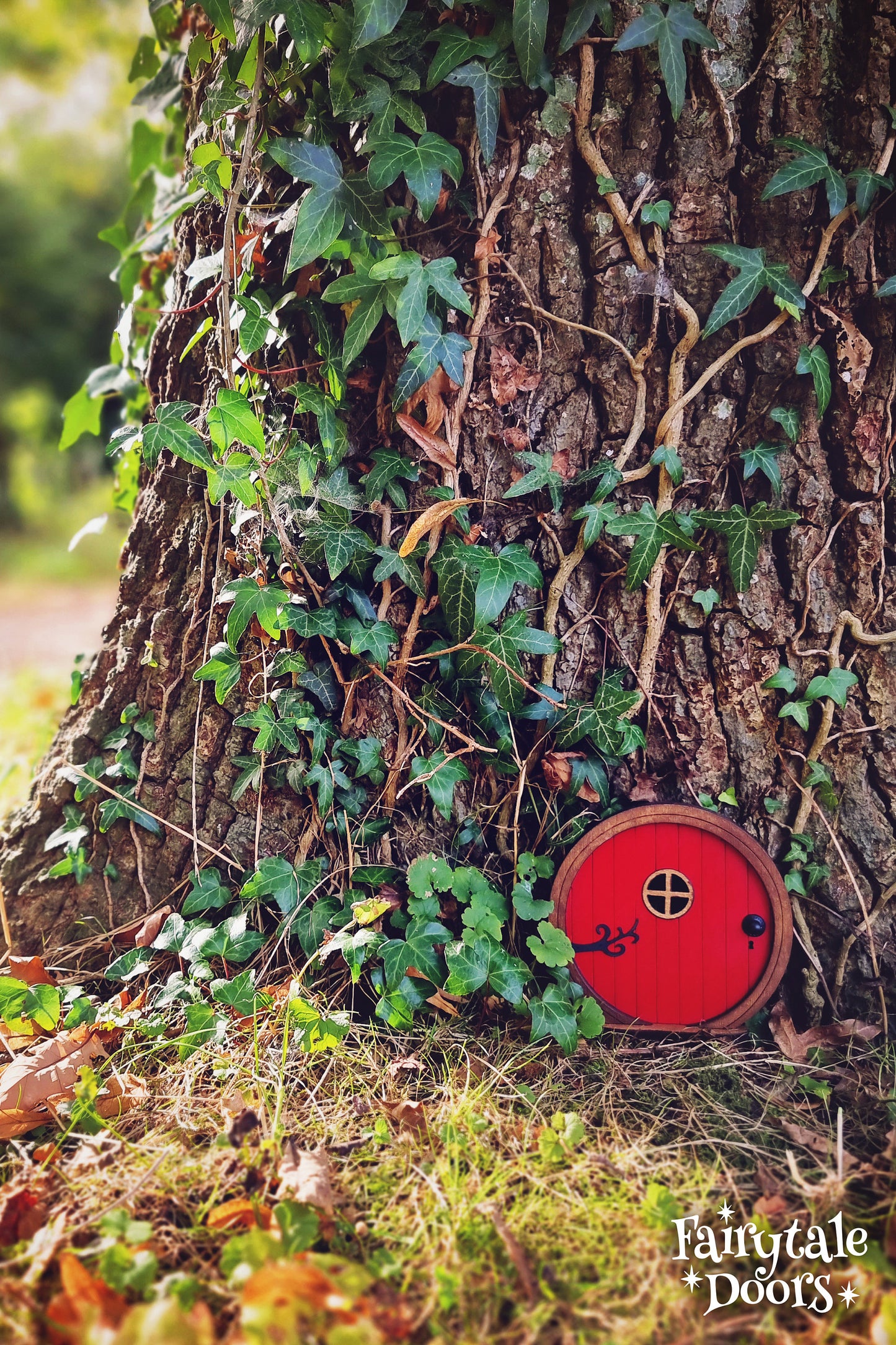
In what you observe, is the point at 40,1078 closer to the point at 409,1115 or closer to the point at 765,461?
the point at 409,1115

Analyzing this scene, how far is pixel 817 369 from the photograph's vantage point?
1625 mm

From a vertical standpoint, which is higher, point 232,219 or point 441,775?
point 232,219

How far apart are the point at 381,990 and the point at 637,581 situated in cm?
101

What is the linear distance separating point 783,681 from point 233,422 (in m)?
1.29

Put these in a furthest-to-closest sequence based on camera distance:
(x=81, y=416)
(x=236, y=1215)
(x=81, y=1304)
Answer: (x=81, y=416), (x=236, y=1215), (x=81, y=1304)

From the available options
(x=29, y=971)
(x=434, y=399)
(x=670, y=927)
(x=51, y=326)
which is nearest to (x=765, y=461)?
(x=434, y=399)

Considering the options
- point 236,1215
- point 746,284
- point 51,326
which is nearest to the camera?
point 236,1215

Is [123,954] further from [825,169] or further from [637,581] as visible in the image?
[825,169]

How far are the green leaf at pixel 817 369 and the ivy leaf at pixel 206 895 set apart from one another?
1662 mm

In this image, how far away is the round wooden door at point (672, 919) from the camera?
174 cm

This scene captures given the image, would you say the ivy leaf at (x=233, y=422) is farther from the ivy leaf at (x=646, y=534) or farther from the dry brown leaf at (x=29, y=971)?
the dry brown leaf at (x=29, y=971)

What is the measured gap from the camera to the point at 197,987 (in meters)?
1.73

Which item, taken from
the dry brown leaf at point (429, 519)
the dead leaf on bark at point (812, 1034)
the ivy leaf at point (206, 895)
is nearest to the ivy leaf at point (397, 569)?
the dry brown leaf at point (429, 519)

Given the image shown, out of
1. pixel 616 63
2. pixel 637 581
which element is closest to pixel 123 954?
pixel 637 581
